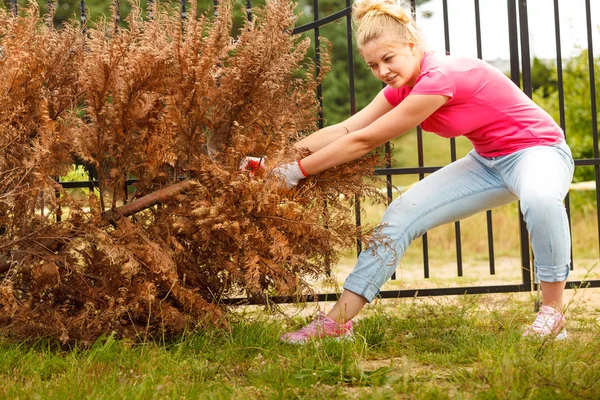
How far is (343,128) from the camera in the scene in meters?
3.30

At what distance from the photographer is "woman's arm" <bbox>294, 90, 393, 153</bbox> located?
318cm

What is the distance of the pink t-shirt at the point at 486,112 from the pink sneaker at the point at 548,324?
72cm

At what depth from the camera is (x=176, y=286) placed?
115 inches

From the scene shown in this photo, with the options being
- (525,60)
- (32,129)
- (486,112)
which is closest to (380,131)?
(486,112)

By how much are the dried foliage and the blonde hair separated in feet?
1.08

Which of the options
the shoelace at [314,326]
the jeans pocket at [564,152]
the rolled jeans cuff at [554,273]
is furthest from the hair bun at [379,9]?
the shoelace at [314,326]

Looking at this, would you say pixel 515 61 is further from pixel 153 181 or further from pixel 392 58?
pixel 153 181

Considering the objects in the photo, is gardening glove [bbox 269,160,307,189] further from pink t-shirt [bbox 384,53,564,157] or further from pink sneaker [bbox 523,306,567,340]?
pink sneaker [bbox 523,306,567,340]

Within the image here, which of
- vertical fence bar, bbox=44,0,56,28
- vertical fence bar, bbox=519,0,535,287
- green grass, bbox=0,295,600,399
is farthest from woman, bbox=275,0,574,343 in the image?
vertical fence bar, bbox=44,0,56,28

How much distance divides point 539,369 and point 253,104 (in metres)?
1.51

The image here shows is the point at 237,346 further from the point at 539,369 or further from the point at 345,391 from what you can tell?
the point at 539,369

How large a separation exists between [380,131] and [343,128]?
29cm

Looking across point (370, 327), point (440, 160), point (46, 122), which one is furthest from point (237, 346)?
point (440, 160)

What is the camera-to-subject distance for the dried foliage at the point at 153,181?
2.85 m
